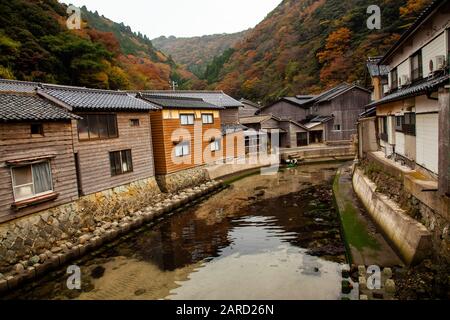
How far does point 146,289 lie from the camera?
10781mm

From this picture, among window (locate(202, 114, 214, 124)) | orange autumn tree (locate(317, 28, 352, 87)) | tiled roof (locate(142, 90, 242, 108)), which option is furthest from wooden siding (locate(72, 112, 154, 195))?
orange autumn tree (locate(317, 28, 352, 87))

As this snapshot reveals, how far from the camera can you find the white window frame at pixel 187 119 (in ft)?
81.0

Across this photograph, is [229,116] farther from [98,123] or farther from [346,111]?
[98,123]

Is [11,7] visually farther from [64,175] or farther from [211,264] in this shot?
[211,264]

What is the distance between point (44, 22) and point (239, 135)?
94.4 ft

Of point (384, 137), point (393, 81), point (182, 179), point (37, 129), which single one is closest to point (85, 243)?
point (37, 129)

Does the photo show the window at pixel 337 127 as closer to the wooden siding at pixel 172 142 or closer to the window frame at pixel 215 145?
the window frame at pixel 215 145

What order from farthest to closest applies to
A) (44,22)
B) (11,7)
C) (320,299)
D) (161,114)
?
1. (44,22)
2. (11,7)
3. (161,114)
4. (320,299)

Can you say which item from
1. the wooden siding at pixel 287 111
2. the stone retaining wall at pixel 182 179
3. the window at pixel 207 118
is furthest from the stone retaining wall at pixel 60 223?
the wooden siding at pixel 287 111

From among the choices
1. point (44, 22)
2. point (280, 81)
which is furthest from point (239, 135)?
point (280, 81)

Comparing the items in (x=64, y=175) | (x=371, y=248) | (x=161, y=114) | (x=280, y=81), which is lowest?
(x=371, y=248)

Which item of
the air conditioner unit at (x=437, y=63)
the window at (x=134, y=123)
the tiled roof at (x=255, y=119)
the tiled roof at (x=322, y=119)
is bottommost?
the window at (x=134, y=123)

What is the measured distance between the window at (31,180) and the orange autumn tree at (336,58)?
177ft

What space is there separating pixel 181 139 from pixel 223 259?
13.1 m
